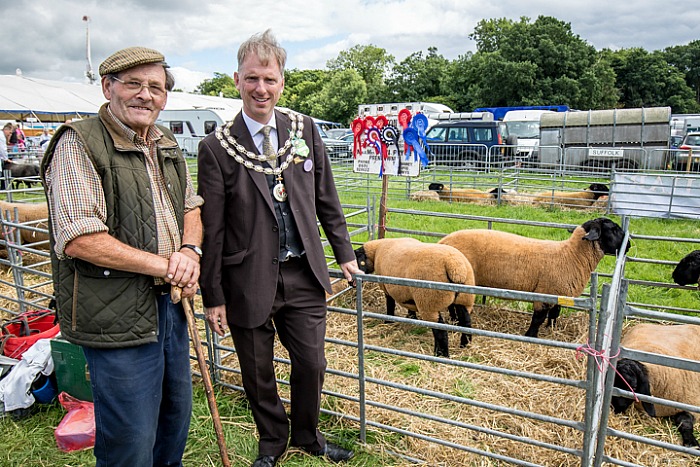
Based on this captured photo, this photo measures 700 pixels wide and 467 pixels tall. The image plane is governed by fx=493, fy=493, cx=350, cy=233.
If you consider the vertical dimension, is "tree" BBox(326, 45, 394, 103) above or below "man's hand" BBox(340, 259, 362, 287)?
above

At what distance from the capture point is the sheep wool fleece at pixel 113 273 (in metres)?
2.10

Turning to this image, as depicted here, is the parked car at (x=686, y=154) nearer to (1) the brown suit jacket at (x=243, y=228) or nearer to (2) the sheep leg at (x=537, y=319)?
(2) the sheep leg at (x=537, y=319)

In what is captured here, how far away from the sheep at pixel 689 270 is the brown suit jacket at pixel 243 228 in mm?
3868

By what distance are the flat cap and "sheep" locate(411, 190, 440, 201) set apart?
36.1 ft

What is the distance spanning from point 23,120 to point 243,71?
104 ft

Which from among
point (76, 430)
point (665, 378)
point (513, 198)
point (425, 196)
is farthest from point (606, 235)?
point (425, 196)

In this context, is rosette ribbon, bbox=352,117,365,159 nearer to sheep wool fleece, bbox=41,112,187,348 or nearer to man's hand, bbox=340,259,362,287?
man's hand, bbox=340,259,362,287

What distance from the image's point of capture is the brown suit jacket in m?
2.67

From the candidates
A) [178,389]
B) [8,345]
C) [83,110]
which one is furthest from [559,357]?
[83,110]

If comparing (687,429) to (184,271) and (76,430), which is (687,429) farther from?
(76,430)

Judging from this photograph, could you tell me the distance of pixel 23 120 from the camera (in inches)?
1104

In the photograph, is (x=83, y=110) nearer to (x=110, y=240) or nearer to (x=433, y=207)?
(x=433, y=207)

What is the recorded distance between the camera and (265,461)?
9.91 ft

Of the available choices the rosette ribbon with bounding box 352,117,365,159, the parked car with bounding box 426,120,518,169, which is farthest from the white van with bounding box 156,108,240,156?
the rosette ribbon with bounding box 352,117,365,159
